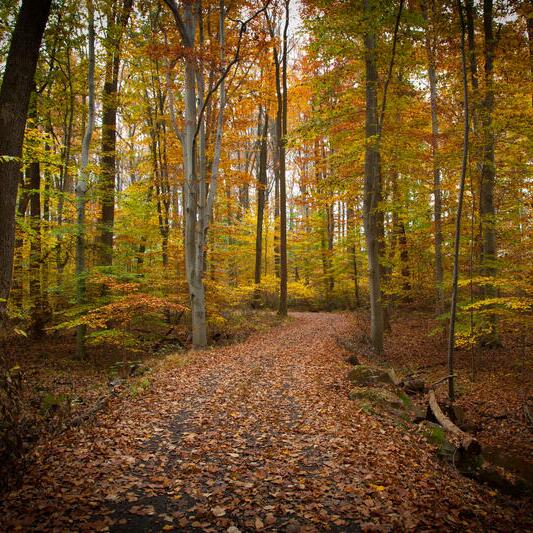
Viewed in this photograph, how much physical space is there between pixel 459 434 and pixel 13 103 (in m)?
8.99

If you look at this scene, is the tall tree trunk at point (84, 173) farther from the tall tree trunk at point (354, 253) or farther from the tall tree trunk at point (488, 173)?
the tall tree trunk at point (354, 253)

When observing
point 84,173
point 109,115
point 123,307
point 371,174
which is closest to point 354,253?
point 371,174

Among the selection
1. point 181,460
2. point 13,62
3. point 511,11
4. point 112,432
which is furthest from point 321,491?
point 511,11

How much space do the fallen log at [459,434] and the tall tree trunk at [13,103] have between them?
7496 mm

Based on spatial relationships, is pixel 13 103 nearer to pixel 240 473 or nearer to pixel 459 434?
pixel 240 473

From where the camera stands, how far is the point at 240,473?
4395 mm

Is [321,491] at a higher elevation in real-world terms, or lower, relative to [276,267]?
lower

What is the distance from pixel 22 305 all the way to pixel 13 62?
9522mm

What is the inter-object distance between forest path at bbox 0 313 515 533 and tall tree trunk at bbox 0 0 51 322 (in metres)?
2.83

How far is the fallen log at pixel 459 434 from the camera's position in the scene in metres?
5.84

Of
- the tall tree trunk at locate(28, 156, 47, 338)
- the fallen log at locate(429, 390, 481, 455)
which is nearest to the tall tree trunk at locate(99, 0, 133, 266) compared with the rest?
the tall tree trunk at locate(28, 156, 47, 338)

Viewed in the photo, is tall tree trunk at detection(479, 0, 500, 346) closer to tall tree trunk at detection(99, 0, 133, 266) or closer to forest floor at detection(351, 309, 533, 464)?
forest floor at detection(351, 309, 533, 464)

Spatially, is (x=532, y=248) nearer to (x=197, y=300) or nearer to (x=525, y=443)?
(x=525, y=443)

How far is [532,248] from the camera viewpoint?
10.7 m
